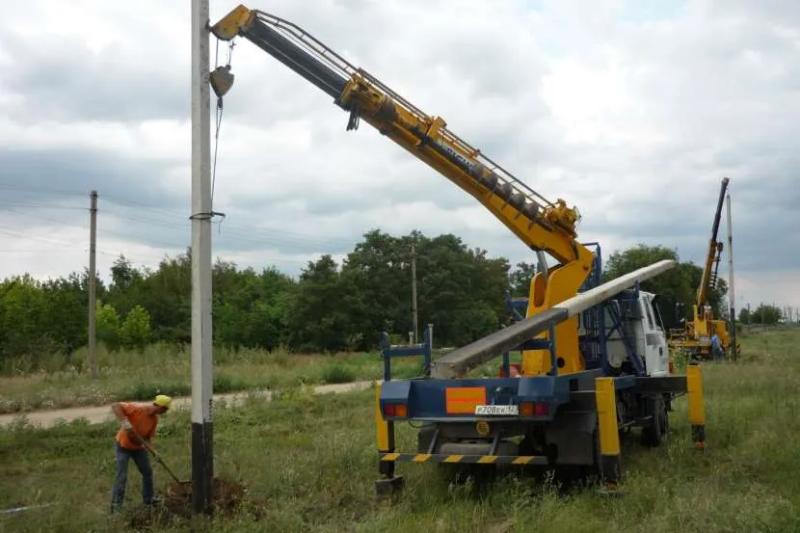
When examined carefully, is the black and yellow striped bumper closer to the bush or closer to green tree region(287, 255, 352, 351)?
the bush

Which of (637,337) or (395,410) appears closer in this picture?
(395,410)

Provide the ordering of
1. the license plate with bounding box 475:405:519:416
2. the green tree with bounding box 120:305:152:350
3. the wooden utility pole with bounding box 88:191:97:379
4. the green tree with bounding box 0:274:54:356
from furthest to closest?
the green tree with bounding box 120:305:152:350 → the green tree with bounding box 0:274:54:356 → the wooden utility pole with bounding box 88:191:97:379 → the license plate with bounding box 475:405:519:416

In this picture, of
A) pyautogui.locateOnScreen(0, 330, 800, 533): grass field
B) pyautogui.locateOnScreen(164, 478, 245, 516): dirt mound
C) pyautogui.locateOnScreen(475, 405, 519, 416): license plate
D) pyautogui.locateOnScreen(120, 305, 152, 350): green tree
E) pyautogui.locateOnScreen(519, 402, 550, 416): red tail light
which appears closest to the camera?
pyautogui.locateOnScreen(0, 330, 800, 533): grass field

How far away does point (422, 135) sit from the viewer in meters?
12.0

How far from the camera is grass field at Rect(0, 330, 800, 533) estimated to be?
732cm

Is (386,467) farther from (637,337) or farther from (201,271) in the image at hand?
(637,337)

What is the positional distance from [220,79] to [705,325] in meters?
30.3

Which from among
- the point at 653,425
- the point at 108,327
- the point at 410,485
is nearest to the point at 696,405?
the point at 653,425

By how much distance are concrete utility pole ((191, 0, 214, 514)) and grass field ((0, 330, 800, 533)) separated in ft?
1.70

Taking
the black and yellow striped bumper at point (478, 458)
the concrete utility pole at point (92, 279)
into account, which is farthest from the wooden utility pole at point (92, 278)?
the black and yellow striped bumper at point (478, 458)

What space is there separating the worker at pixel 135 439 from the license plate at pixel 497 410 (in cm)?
337

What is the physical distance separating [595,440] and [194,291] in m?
4.62

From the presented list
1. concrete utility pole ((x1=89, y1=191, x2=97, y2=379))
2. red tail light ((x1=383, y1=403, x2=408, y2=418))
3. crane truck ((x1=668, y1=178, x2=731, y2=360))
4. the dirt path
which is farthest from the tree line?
red tail light ((x1=383, y1=403, x2=408, y2=418))

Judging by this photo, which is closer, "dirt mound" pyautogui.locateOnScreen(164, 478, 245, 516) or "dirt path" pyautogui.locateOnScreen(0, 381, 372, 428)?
"dirt mound" pyautogui.locateOnScreen(164, 478, 245, 516)
